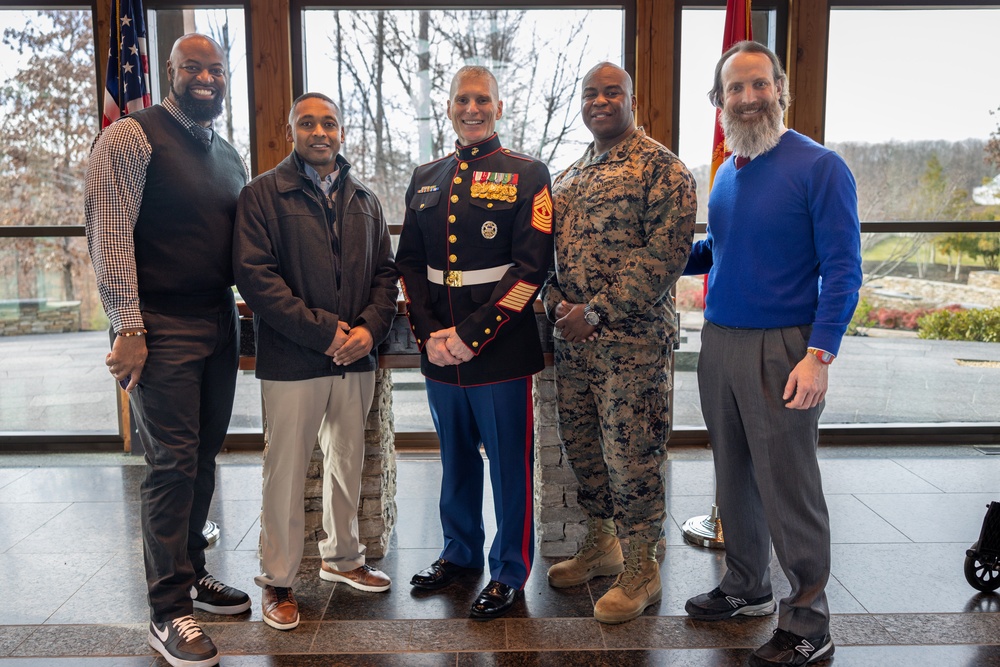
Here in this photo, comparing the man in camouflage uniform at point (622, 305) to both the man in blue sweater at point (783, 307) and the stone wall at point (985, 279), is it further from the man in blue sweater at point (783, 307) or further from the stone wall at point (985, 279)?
the stone wall at point (985, 279)

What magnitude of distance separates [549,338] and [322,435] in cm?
90

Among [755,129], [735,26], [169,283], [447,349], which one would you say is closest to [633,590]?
[447,349]

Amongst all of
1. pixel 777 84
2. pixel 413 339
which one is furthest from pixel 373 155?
pixel 777 84

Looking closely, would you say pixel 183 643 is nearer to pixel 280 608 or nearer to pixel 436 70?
pixel 280 608

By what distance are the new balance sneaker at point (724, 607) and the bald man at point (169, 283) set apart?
4.97ft

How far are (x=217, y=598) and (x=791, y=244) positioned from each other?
216 centimetres

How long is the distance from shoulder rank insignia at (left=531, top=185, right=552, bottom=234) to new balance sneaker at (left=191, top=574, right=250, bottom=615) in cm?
160

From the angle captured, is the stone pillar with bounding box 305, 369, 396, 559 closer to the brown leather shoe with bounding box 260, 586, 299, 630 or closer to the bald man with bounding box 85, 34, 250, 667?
the brown leather shoe with bounding box 260, 586, 299, 630

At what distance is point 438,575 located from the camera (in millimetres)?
2801

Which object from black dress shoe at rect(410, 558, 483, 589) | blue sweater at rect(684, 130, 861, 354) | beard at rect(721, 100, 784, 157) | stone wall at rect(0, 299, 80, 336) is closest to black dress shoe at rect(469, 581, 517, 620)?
black dress shoe at rect(410, 558, 483, 589)

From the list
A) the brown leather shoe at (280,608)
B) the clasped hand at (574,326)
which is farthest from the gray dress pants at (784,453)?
the brown leather shoe at (280,608)

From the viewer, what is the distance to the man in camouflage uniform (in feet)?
8.14

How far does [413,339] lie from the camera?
2.97 m

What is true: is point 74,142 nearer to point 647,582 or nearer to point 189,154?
point 189,154
